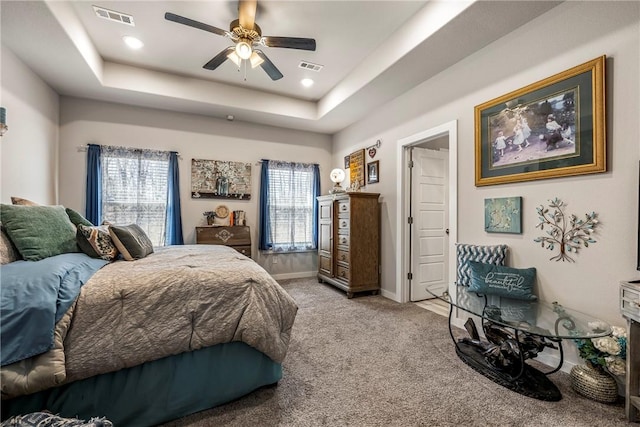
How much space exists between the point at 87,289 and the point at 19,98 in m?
2.76

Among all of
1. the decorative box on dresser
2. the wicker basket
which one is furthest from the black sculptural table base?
the decorative box on dresser

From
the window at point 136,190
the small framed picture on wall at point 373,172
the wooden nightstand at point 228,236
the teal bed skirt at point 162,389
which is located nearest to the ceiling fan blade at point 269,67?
the small framed picture on wall at point 373,172

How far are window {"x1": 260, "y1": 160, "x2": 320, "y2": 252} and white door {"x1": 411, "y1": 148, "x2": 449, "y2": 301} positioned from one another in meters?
1.95

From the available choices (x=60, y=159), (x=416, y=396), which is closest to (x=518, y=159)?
(x=416, y=396)

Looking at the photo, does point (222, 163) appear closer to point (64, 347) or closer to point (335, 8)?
point (335, 8)

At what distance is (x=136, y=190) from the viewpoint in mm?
4035

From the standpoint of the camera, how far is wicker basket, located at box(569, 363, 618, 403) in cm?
166

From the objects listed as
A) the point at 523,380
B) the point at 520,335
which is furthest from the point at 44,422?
the point at 520,335

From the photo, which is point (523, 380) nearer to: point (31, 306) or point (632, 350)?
point (632, 350)

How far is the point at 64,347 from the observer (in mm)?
1280

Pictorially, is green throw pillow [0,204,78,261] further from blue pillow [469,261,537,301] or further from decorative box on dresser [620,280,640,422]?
decorative box on dresser [620,280,640,422]

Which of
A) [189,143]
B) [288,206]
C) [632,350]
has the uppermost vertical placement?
[189,143]

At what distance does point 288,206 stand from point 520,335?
3732 mm

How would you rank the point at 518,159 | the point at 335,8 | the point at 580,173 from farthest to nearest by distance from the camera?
the point at 335,8
the point at 518,159
the point at 580,173
